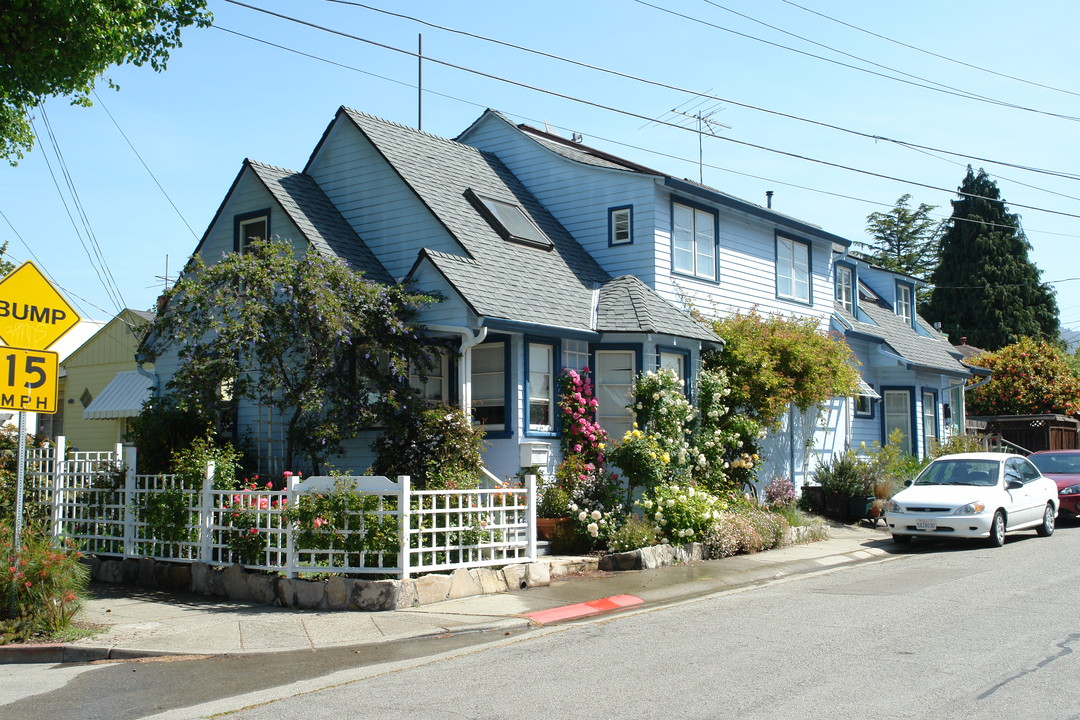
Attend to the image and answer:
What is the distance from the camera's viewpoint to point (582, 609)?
35.0 feet

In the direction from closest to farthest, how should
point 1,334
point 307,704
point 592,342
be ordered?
1. point 307,704
2. point 1,334
3. point 592,342

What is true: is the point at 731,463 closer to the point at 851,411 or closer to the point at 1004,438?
the point at 851,411

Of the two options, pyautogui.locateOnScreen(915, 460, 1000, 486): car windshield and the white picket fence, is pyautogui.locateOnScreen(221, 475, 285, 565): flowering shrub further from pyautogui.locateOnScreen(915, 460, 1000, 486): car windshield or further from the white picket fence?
pyautogui.locateOnScreen(915, 460, 1000, 486): car windshield

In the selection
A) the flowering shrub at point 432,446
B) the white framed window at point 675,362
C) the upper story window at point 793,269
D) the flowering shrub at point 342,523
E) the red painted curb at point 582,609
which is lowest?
the red painted curb at point 582,609

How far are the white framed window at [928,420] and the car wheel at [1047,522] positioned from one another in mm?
8908

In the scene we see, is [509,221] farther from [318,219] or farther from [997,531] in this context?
[997,531]

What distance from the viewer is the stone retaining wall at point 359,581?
1052cm

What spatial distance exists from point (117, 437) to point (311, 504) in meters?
18.0

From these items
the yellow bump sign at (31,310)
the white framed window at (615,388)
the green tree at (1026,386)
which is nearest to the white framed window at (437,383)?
the white framed window at (615,388)

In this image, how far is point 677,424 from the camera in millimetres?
15609

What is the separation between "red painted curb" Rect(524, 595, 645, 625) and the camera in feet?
33.4

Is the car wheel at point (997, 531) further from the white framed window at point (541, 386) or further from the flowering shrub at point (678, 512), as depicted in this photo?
the white framed window at point (541, 386)

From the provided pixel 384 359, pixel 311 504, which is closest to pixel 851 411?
pixel 384 359

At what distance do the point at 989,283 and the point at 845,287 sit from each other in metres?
27.6
